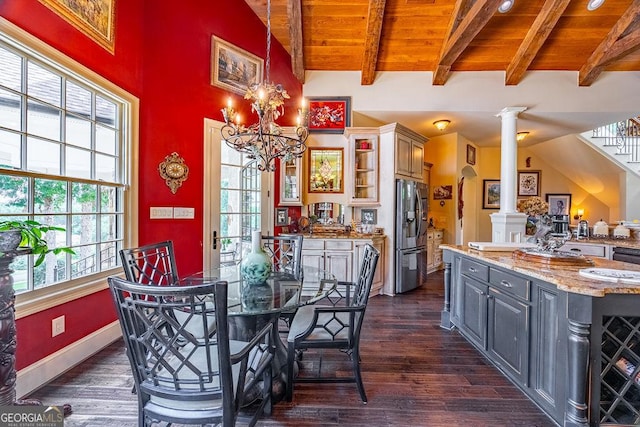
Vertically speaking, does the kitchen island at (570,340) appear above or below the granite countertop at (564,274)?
below

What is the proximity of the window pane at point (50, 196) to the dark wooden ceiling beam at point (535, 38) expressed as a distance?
540cm

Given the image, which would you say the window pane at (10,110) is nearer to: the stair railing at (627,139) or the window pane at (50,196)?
the window pane at (50,196)

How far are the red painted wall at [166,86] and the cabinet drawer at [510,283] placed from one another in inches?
123

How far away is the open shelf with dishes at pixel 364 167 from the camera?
453 cm

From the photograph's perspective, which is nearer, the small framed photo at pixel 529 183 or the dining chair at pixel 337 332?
the dining chair at pixel 337 332

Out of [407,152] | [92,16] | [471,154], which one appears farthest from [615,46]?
[92,16]

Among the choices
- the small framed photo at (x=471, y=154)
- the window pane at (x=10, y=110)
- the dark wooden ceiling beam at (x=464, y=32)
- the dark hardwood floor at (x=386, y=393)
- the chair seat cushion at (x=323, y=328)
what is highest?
the dark wooden ceiling beam at (x=464, y=32)

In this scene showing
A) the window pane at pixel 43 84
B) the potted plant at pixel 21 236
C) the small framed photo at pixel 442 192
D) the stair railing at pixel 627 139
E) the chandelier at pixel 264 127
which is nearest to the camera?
the potted plant at pixel 21 236

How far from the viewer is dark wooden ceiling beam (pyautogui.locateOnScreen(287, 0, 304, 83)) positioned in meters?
3.66

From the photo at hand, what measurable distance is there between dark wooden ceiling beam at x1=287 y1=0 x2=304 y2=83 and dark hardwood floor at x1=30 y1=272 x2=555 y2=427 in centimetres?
385

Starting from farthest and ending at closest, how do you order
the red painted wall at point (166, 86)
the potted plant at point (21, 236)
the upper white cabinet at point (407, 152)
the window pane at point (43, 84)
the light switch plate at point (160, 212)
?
1. the upper white cabinet at point (407, 152)
2. the light switch plate at point (160, 212)
3. the red painted wall at point (166, 86)
4. the window pane at point (43, 84)
5. the potted plant at point (21, 236)

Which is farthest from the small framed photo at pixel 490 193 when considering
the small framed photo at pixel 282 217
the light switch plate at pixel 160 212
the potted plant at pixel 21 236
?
the potted plant at pixel 21 236

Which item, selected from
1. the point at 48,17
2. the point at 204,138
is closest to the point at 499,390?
the point at 204,138

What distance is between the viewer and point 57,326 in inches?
87.7
